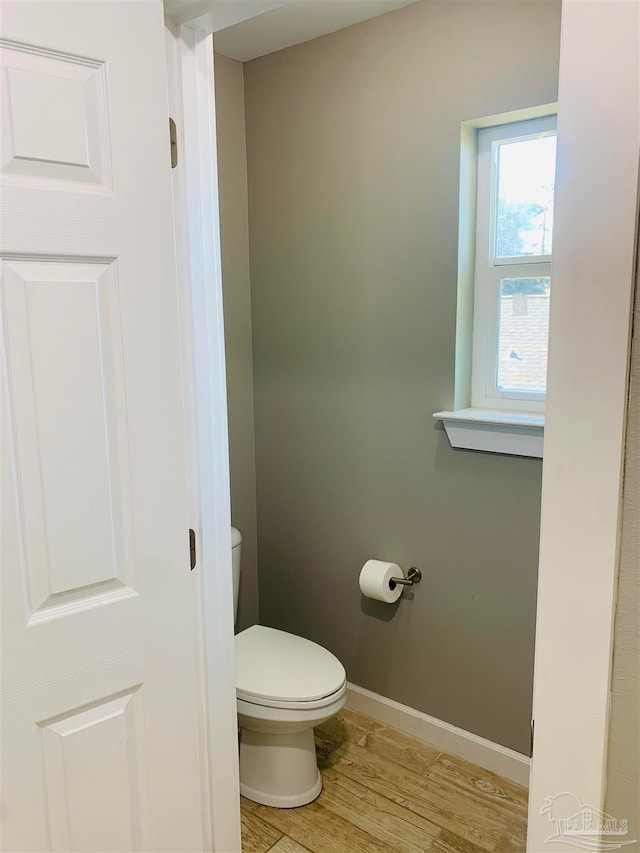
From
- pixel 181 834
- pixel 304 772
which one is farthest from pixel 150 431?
pixel 304 772

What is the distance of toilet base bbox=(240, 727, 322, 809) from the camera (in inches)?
79.5

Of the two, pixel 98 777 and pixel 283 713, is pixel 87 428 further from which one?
pixel 283 713

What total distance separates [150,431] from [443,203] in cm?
131

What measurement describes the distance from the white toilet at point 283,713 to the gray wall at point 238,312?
0.59 meters

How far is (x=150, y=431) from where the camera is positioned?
116 cm

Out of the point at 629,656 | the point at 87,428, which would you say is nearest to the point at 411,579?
the point at 87,428

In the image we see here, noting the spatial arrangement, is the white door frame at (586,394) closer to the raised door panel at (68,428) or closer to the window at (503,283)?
the raised door panel at (68,428)

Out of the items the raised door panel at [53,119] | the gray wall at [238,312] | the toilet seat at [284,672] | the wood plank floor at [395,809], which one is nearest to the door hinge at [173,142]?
the raised door panel at [53,119]

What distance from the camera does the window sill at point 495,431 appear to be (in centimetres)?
190

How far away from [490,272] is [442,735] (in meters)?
1.58

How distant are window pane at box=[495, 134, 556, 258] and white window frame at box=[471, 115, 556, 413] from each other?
0.02 meters

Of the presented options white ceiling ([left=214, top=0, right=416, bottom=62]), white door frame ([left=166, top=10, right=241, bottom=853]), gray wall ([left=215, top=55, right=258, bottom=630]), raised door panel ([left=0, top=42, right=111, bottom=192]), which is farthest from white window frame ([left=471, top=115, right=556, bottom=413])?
raised door panel ([left=0, top=42, right=111, bottom=192])

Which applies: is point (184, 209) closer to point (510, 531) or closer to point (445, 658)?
point (510, 531)

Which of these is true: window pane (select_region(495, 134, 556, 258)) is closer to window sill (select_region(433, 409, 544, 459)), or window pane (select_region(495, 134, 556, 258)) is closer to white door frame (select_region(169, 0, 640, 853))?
window sill (select_region(433, 409, 544, 459))
